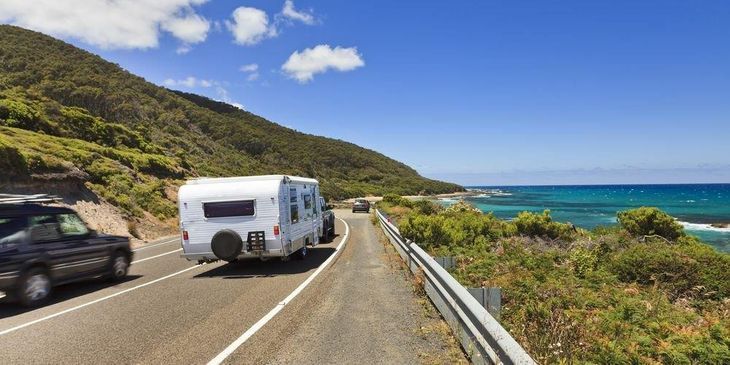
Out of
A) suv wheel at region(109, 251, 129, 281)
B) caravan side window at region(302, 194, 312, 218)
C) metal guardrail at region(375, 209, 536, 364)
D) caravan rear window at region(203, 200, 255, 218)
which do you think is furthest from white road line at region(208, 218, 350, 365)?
suv wheel at region(109, 251, 129, 281)

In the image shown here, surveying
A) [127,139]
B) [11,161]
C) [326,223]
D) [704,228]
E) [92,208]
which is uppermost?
[127,139]

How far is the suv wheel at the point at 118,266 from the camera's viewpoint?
12055 millimetres

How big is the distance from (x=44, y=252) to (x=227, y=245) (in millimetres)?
3970

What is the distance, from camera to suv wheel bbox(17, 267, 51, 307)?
917cm

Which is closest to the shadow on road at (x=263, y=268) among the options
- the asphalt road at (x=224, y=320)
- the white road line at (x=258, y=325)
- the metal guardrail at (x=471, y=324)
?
the asphalt road at (x=224, y=320)

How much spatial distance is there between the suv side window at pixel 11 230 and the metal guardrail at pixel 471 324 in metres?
7.57

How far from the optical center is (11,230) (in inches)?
369

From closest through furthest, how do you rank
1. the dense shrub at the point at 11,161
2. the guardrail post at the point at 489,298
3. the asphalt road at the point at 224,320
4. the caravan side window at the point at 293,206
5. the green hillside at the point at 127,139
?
the asphalt road at the point at 224,320 → the guardrail post at the point at 489,298 → the caravan side window at the point at 293,206 → the dense shrub at the point at 11,161 → the green hillside at the point at 127,139

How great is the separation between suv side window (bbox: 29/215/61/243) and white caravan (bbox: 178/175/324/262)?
3129 millimetres

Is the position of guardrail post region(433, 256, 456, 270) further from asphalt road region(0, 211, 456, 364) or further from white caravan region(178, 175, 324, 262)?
white caravan region(178, 175, 324, 262)

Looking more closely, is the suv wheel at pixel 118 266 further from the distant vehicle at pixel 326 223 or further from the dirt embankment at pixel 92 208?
the dirt embankment at pixel 92 208

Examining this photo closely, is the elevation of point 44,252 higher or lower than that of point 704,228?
higher

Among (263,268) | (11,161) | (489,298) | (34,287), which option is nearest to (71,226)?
(34,287)

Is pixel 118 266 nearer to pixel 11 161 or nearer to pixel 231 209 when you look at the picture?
pixel 231 209
